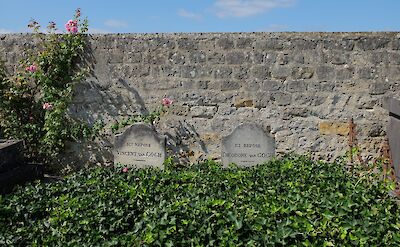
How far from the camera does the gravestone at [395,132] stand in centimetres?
617

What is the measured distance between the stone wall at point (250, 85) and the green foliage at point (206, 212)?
1.89 meters

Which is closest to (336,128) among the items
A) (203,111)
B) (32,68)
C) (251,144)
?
(251,144)

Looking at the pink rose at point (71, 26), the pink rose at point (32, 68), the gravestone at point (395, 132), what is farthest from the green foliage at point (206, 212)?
the pink rose at point (71, 26)

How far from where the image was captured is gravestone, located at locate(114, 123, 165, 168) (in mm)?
6105

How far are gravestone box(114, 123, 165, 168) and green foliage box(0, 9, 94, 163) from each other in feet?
3.03

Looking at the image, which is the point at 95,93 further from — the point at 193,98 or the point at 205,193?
the point at 205,193

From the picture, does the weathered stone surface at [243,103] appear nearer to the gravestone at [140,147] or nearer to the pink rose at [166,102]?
the pink rose at [166,102]

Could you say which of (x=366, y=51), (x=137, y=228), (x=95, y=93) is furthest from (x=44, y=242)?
(x=366, y=51)

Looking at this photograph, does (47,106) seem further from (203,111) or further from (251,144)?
(251,144)

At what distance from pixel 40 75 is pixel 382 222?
5260mm

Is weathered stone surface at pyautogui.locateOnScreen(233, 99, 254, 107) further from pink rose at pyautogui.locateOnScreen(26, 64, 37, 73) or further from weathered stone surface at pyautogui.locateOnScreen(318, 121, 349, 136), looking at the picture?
pink rose at pyautogui.locateOnScreen(26, 64, 37, 73)

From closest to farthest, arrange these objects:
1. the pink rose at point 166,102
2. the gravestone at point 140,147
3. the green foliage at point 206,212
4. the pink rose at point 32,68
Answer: the green foliage at point 206,212, the gravestone at point 140,147, the pink rose at point 166,102, the pink rose at point 32,68

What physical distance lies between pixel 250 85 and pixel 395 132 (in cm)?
208

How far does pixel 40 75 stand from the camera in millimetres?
6867
